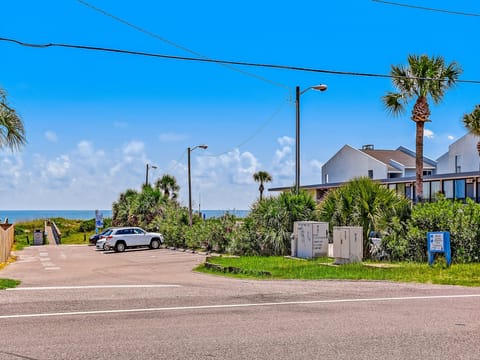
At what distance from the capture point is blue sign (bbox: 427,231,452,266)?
62.4 ft

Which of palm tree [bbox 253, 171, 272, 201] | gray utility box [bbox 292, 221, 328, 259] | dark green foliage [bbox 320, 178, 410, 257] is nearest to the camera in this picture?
dark green foliage [bbox 320, 178, 410, 257]

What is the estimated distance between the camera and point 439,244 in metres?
19.2

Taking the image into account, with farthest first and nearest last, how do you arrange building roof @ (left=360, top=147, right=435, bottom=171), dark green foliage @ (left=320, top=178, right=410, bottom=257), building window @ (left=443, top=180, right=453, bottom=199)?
building roof @ (left=360, top=147, right=435, bottom=171)
building window @ (left=443, top=180, right=453, bottom=199)
dark green foliage @ (left=320, top=178, right=410, bottom=257)

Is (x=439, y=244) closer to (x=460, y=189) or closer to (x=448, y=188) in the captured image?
(x=460, y=189)

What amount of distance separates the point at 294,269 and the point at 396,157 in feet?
141

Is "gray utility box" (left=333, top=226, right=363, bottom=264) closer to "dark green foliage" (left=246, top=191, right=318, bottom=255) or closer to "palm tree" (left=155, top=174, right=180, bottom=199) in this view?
"dark green foliage" (left=246, top=191, right=318, bottom=255)

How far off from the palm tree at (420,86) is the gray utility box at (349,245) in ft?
34.8

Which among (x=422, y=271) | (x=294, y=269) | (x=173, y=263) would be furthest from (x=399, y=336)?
(x=173, y=263)

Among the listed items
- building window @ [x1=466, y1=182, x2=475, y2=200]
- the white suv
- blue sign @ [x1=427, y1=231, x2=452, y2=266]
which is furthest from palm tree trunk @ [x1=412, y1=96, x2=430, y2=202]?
the white suv

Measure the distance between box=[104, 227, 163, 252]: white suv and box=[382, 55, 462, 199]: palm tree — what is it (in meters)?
18.5

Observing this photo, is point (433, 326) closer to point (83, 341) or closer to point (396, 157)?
point (83, 341)

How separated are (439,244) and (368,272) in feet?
9.28

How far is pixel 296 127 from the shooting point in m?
27.4

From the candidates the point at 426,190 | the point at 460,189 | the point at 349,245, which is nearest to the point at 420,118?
the point at 349,245
